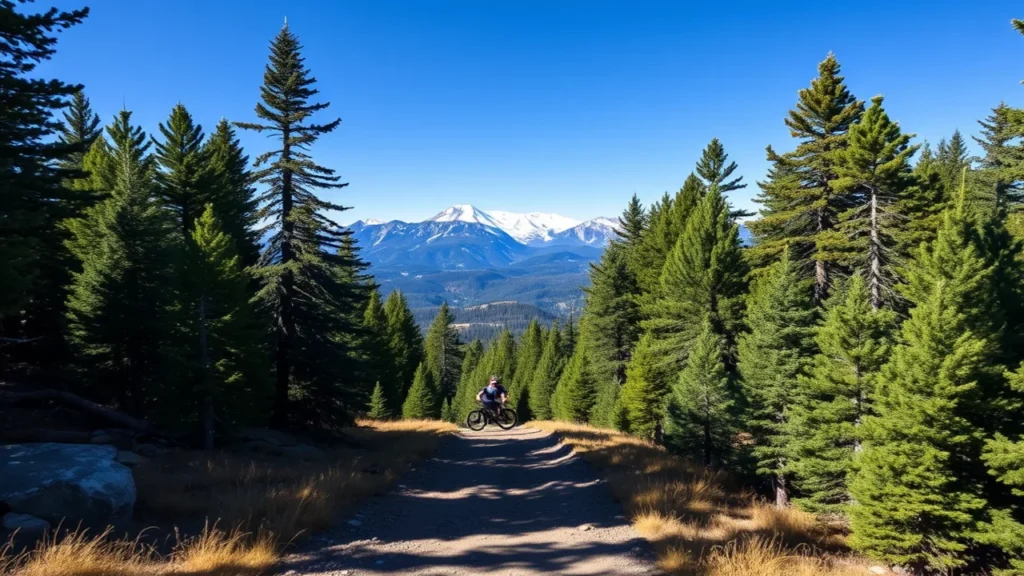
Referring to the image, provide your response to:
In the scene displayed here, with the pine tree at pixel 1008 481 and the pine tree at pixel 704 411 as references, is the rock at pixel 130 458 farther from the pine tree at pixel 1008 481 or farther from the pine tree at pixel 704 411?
the pine tree at pixel 1008 481

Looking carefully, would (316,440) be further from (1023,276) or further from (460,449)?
(1023,276)

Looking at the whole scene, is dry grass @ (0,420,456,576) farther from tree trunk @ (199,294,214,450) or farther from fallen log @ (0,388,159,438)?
fallen log @ (0,388,159,438)

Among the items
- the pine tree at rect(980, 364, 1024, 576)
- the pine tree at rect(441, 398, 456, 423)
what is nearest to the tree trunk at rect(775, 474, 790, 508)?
the pine tree at rect(980, 364, 1024, 576)

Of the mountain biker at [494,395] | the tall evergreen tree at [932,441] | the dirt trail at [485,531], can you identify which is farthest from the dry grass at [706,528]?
the mountain biker at [494,395]

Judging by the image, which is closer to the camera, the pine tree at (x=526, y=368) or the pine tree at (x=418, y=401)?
the pine tree at (x=418, y=401)

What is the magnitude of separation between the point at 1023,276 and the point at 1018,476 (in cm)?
830

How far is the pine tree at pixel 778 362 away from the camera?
59.8 feet

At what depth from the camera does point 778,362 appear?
18.7m

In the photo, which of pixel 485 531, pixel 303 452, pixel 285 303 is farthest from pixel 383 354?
pixel 485 531

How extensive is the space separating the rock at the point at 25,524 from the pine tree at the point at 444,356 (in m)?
60.6

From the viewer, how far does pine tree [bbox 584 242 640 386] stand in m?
34.9

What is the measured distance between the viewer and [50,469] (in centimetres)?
748

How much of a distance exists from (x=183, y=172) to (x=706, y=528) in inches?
1107

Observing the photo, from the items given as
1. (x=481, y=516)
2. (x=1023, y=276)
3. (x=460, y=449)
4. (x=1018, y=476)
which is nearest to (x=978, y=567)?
(x=1018, y=476)
